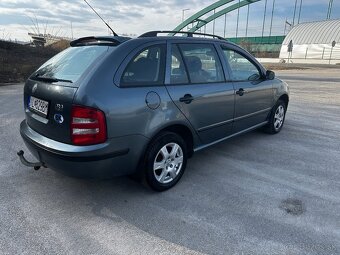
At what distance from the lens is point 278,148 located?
4895 mm

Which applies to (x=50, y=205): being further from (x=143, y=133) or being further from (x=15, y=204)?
(x=143, y=133)

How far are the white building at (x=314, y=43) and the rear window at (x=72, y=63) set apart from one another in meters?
53.7

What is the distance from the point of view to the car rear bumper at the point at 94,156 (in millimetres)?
2703

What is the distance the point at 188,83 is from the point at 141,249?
1.91 m

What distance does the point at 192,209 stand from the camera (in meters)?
3.05

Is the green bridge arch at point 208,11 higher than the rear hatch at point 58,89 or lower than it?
higher

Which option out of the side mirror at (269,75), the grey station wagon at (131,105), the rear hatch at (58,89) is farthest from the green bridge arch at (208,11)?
the rear hatch at (58,89)

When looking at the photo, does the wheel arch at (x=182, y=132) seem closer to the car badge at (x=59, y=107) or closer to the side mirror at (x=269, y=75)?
the car badge at (x=59, y=107)

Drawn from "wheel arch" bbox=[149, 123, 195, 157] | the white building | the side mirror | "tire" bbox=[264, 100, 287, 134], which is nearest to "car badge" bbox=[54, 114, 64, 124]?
"wheel arch" bbox=[149, 123, 195, 157]

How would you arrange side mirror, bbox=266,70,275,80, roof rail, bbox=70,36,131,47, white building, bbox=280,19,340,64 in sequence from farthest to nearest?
white building, bbox=280,19,340,64, side mirror, bbox=266,70,275,80, roof rail, bbox=70,36,131,47

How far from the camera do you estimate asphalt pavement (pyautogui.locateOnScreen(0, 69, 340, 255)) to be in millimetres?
2510

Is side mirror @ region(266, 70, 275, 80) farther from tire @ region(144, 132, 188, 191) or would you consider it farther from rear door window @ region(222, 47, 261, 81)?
tire @ region(144, 132, 188, 191)

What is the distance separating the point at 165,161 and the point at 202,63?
4.50 ft

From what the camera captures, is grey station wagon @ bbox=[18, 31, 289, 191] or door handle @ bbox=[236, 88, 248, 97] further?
door handle @ bbox=[236, 88, 248, 97]
